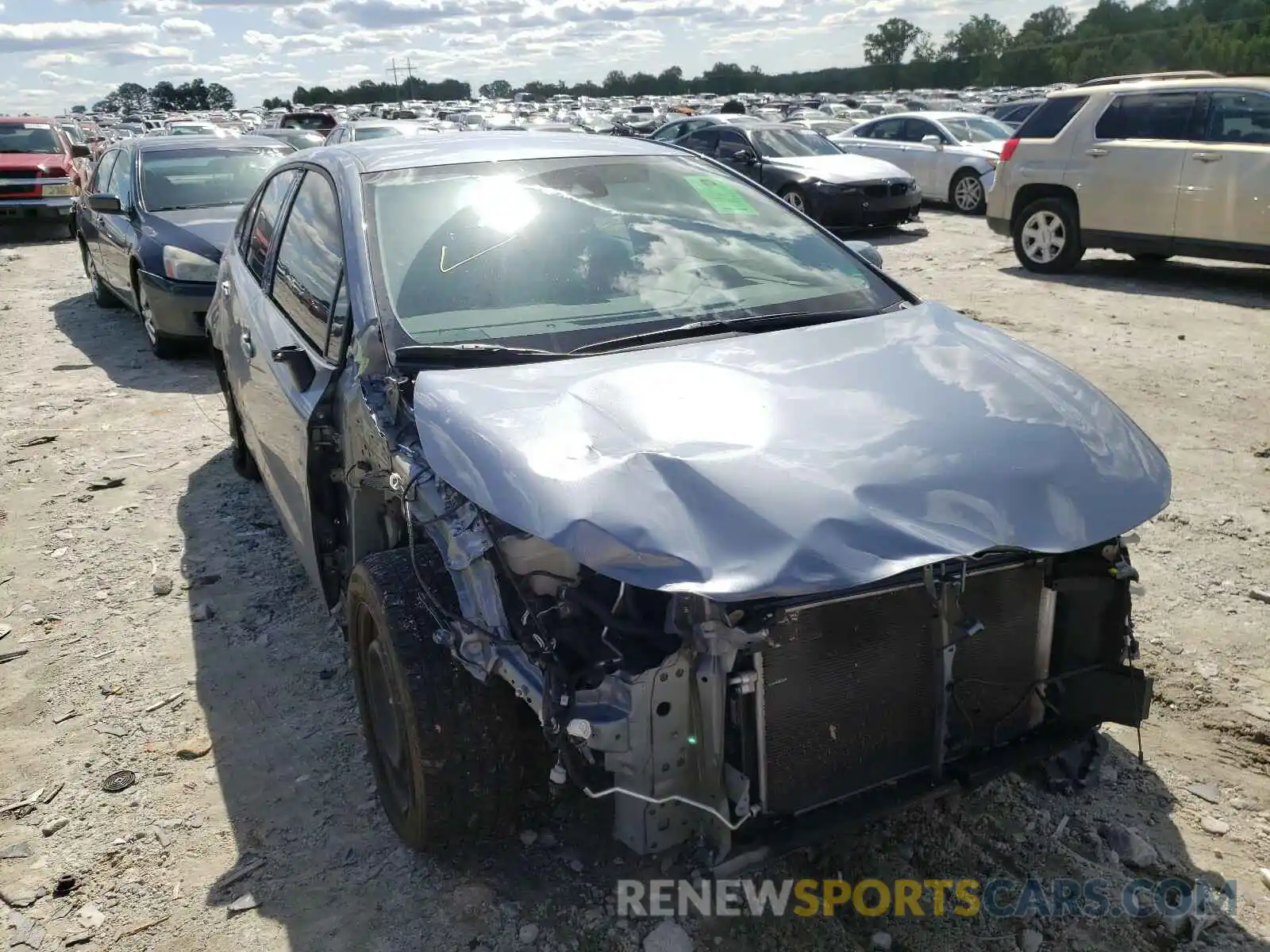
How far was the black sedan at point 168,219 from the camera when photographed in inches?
323

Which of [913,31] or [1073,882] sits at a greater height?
[913,31]

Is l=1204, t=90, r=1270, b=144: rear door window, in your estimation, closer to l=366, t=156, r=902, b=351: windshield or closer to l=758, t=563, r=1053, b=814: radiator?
l=366, t=156, r=902, b=351: windshield

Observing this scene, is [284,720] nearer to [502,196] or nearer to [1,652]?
[1,652]

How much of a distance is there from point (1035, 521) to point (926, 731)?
1.90ft

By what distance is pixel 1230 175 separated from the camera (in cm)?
939

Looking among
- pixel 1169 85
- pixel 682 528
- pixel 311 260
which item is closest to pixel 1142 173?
pixel 1169 85

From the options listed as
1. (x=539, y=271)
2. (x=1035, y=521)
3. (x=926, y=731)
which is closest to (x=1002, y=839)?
(x=926, y=731)

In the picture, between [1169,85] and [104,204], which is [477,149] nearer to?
[104,204]

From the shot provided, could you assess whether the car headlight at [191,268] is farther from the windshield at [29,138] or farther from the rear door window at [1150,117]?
the windshield at [29,138]

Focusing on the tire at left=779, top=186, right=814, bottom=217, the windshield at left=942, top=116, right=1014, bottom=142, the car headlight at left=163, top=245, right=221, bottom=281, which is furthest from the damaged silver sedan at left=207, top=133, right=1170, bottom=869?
the windshield at left=942, top=116, right=1014, bottom=142

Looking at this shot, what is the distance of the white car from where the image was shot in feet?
52.6

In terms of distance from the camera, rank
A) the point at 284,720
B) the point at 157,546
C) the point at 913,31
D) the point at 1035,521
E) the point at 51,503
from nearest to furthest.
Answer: the point at 1035,521 → the point at 284,720 → the point at 157,546 → the point at 51,503 → the point at 913,31

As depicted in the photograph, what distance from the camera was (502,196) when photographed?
349cm

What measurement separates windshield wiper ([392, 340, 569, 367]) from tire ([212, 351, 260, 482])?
106 inches
